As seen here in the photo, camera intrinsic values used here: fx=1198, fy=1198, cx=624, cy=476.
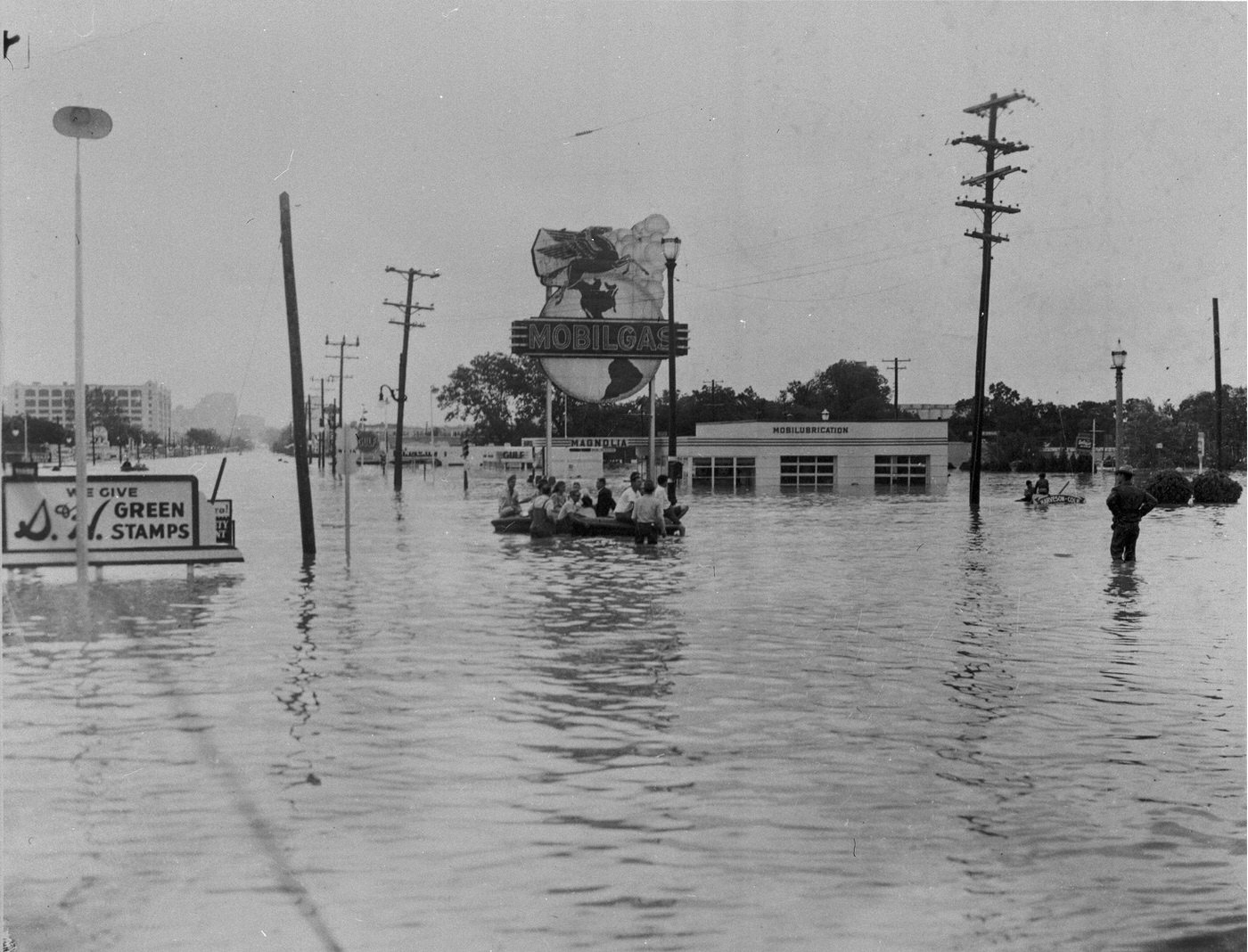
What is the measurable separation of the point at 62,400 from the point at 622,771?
17.9m

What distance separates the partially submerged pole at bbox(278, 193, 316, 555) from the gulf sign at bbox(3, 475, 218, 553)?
11.5 ft

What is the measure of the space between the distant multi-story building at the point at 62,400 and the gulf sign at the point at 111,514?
1233mm

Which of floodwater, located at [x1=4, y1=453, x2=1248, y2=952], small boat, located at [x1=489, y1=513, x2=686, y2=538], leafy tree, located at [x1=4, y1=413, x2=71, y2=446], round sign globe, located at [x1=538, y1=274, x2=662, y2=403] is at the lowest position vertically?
floodwater, located at [x1=4, y1=453, x2=1248, y2=952]

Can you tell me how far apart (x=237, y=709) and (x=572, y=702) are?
2.47 m

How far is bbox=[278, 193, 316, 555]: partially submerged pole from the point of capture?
21422 mm

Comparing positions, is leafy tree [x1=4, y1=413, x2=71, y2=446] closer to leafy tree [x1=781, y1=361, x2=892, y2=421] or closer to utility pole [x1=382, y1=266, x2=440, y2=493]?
utility pole [x1=382, y1=266, x2=440, y2=493]

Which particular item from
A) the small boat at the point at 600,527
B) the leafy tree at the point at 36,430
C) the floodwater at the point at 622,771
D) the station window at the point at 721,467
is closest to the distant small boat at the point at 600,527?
the small boat at the point at 600,527

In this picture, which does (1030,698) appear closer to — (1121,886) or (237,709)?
(1121,886)

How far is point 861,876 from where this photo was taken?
550 centimetres

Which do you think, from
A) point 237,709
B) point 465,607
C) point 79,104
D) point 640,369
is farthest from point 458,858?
point 640,369

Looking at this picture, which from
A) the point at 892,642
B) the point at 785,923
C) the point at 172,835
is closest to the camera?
the point at 785,923

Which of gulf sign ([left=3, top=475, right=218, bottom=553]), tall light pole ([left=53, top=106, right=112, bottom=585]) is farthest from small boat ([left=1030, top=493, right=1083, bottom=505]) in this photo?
tall light pole ([left=53, top=106, right=112, bottom=585])

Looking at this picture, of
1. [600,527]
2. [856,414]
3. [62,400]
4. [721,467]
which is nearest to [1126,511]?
[600,527]

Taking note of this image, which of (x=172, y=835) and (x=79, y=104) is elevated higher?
(x=79, y=104)
